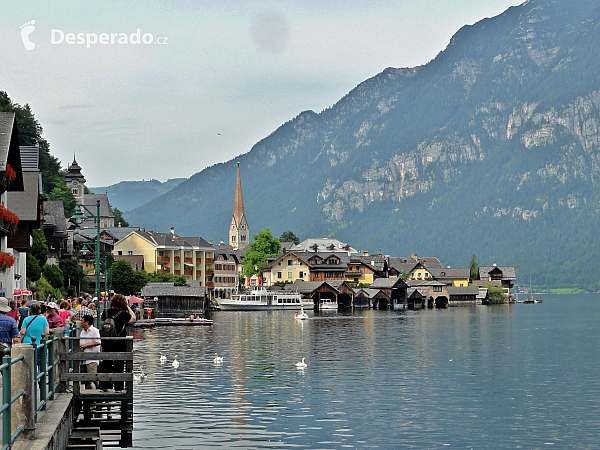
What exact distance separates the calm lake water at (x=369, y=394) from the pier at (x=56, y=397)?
122 inches

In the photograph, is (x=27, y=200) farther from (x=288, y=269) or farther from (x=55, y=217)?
(x=288, y=269)

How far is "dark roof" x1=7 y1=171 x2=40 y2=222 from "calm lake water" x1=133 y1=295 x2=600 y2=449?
11175mm

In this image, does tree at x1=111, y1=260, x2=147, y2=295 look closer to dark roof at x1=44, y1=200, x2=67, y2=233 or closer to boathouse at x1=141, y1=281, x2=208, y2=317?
A: boathouse at x1=141, y1=281, x2=208, y2=317

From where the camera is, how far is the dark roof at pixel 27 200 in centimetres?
5915

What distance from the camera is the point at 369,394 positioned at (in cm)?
4228

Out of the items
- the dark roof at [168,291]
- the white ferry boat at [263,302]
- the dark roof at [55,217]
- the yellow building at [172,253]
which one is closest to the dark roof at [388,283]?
the white ferry boat at [263,302]

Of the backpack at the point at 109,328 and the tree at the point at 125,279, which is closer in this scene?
the backpack at the point at 109,328

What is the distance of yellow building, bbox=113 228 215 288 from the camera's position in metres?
167

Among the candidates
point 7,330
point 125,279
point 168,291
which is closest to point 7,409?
point 7,330

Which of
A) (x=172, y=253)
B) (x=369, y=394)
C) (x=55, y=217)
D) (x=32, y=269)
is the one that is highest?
(x=55, y=217)

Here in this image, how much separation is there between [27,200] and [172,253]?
110 metres

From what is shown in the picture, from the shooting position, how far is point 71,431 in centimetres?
2253


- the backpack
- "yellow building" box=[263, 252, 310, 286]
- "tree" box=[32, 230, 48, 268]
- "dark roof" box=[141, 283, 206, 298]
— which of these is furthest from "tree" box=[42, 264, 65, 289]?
"yellow building" box=[263, 252, 310, 286]

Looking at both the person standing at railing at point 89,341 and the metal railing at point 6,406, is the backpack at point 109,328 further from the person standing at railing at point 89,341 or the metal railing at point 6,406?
the metal railing at point 6,406
